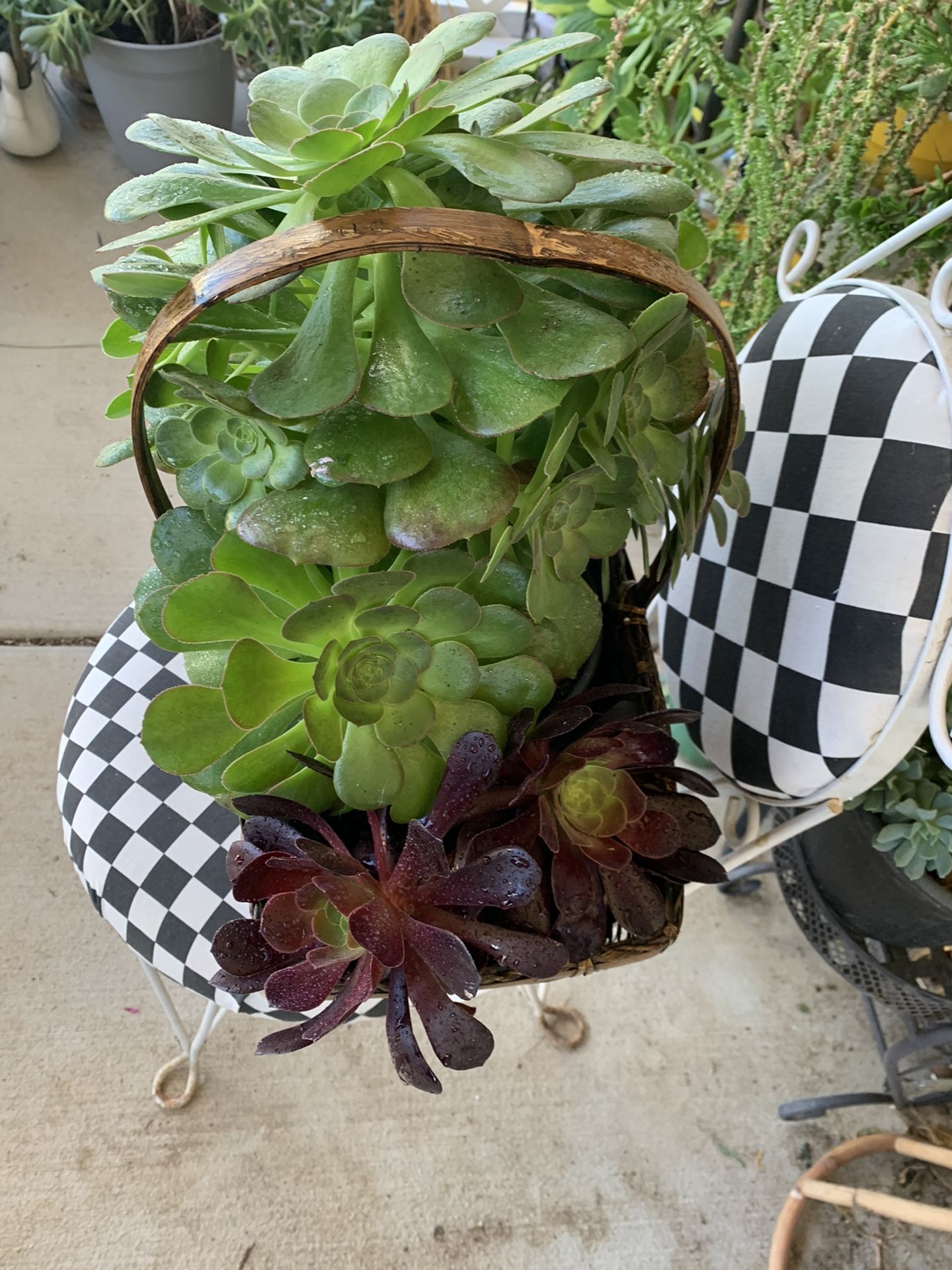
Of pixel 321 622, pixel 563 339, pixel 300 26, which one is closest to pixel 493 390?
Result: pixel 563 339

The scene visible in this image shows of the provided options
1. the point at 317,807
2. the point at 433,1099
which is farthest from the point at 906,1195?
the point at 317,807

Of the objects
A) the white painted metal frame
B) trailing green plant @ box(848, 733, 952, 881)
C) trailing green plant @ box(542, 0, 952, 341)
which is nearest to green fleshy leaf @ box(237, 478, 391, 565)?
the white painted metal frame

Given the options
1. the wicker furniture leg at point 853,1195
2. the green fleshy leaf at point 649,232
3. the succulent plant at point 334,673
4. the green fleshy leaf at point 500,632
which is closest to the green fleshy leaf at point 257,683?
the succulent plant at point 334,673

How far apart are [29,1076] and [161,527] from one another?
3.31 ft

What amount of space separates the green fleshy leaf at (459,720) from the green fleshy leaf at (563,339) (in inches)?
8.4

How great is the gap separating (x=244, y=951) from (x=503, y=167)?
47 centimetres

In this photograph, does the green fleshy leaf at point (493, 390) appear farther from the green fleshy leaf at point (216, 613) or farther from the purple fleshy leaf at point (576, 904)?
the purple fleshy leaf at point (576, 904)

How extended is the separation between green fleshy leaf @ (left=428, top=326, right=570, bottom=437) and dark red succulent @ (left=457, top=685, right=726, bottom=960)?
0.19 meters

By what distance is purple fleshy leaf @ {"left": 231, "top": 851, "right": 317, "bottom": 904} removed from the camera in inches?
19.8

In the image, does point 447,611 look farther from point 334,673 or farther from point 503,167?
point 503,167

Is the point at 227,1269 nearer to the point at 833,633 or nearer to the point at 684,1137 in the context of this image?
the point at 684,1137

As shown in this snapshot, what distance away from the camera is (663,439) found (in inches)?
21.8

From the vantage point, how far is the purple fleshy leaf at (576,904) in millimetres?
533

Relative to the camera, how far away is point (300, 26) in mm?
1938
